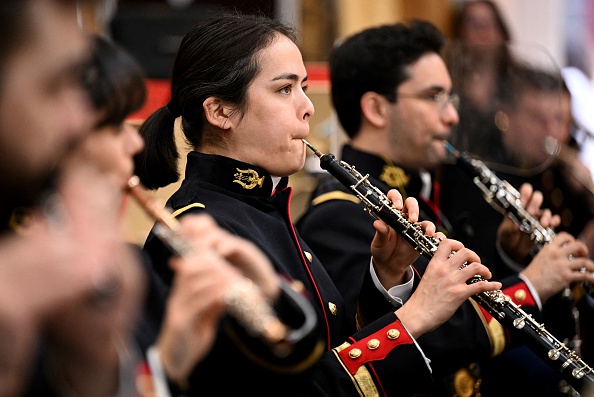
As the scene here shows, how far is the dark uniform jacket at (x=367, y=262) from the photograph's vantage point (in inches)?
105

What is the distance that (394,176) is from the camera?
11.1 ft

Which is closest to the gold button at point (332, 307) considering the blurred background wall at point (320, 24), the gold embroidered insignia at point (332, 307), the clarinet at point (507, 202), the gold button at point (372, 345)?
the gold embroidered insignia at point (332, 307)

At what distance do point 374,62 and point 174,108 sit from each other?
1.11 metres

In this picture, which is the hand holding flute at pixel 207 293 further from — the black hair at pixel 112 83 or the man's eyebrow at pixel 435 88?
the man's eyebrow at pixel 435 88

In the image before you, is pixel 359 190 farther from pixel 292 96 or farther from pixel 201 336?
pixel 201 336

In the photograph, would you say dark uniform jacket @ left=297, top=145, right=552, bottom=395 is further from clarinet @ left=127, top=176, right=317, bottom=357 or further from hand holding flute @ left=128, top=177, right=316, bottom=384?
hand holding flute @ left=128, top=177, right=316, bottom=384

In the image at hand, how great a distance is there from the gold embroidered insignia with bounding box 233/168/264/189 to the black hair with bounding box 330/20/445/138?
109 cm

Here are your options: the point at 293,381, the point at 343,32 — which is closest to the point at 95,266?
the point at 293,381

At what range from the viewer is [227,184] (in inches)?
99.7

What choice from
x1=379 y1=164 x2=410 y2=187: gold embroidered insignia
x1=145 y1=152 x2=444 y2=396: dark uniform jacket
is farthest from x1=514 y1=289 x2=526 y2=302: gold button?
x1=379 y1=164 x2=410 y2=187: gold embroidered insignia

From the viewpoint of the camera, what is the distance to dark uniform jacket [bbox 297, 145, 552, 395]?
267 cm

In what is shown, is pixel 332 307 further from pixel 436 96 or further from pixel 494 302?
pixel 436 96

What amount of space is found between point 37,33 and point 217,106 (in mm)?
1183

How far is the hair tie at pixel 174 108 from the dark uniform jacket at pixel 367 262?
605mm
